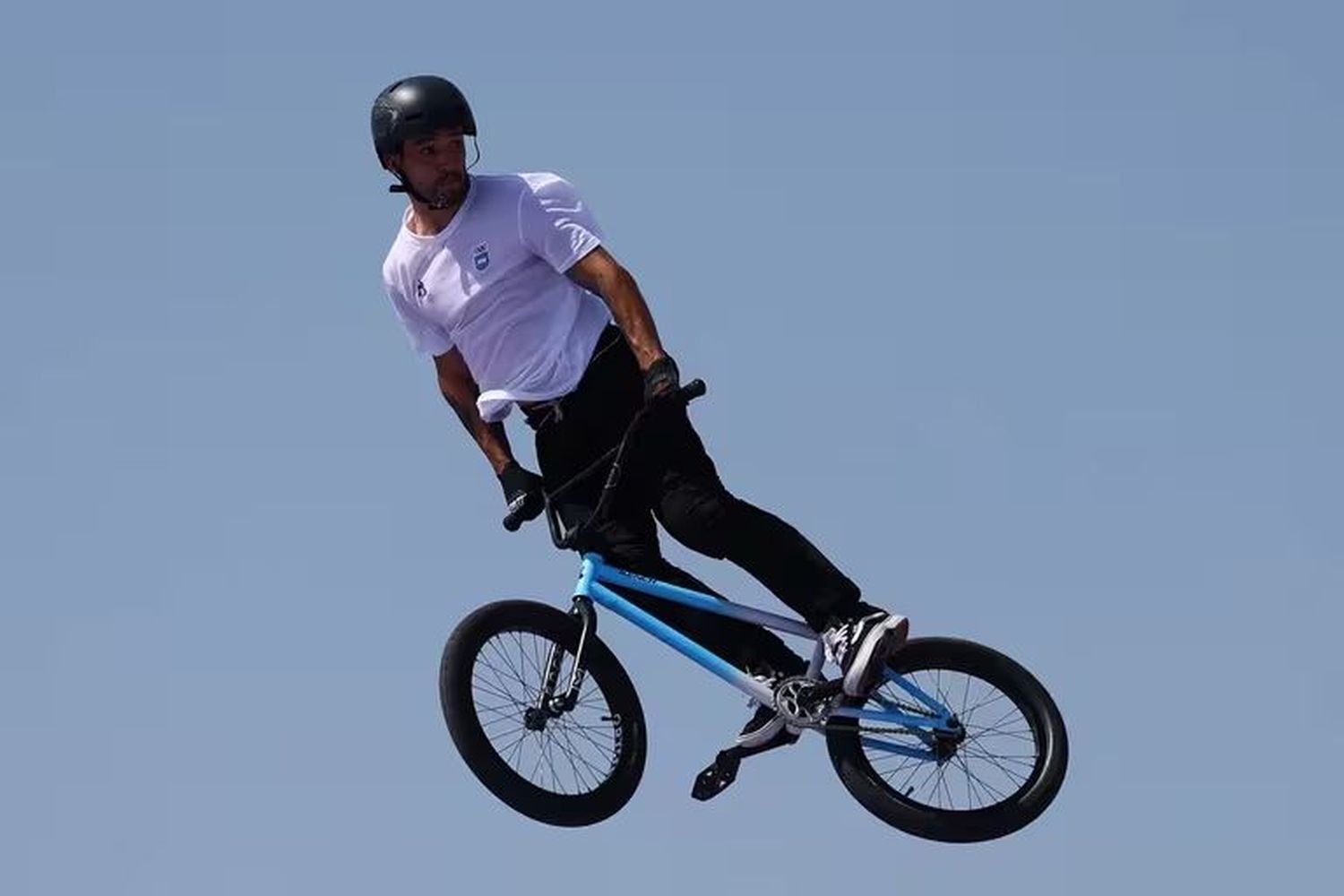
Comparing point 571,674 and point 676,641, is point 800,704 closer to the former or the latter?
point 676,641

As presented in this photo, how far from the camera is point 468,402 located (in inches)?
561

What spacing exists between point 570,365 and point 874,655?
204cm

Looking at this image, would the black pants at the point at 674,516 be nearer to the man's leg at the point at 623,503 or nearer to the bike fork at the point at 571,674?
the man's leg at the point at 623,503

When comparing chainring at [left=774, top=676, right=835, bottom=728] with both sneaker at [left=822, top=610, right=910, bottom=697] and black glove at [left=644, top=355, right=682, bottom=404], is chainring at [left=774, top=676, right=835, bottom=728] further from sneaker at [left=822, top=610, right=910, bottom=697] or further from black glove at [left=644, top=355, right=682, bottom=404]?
black glove at [left=644, top=355, right=682, bottom=404]

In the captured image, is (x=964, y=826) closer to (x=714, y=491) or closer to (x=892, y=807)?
(x=892, y=807)

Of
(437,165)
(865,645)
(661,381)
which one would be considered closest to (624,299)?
(661,381)

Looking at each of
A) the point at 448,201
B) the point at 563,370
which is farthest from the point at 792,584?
the point at 448,201

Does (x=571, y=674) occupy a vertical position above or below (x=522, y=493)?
below

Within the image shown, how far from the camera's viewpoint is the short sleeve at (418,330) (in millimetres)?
14000

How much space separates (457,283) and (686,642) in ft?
6.76

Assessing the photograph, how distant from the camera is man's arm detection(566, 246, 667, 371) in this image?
525 inches

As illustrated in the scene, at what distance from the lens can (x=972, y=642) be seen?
47.6ft

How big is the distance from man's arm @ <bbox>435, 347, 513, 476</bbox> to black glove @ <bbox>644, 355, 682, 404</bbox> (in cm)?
120

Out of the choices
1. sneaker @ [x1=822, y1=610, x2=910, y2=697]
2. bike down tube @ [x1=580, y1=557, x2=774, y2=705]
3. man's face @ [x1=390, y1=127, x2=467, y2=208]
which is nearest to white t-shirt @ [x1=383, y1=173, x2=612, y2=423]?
man's face @ [x1=390, y1=127, x2=467, y2=208]
